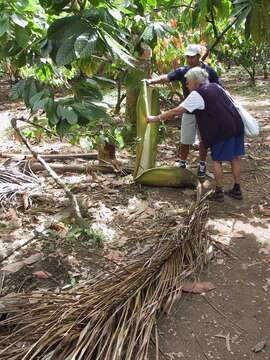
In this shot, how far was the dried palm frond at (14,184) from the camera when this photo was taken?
397 cm

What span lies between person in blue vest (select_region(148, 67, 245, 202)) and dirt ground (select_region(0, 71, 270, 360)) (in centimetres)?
40

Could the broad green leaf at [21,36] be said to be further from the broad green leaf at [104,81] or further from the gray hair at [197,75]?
the gray hair at [197,75]

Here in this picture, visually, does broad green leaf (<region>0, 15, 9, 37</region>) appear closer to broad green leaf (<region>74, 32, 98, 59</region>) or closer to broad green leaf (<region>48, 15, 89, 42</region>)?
broad green leaf (<region>48, 15, 89, 42</region>)

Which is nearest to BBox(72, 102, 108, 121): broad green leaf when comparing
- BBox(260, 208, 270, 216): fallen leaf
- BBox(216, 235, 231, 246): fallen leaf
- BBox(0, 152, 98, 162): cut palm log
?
BBox(216, 235, 231, 246): fallen leaf

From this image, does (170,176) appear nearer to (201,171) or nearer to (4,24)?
(201,171)

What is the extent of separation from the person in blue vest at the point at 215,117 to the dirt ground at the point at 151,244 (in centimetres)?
40

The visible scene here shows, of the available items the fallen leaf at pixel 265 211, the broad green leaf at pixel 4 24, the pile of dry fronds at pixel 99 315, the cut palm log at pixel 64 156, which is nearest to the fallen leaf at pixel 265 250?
the fallen leaf at pixel 265 211

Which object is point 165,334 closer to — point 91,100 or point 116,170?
point 91,100

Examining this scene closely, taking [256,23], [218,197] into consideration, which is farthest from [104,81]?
[218,197]

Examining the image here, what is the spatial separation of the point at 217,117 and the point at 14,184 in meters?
1.94

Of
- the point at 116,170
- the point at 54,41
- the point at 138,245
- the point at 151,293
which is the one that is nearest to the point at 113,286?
the point at 151,293

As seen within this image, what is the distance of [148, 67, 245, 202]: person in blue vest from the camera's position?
12.6 feet

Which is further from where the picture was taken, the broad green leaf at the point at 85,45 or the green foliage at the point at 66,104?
the green foliage at the point at 66,104

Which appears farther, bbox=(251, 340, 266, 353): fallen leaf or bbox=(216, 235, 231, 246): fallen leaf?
bbox=(216, 235, 231, 246): fallen leaf
